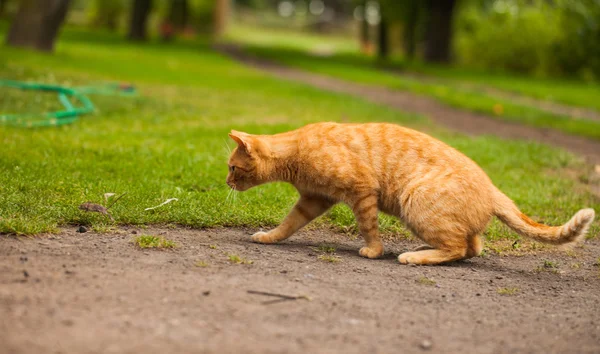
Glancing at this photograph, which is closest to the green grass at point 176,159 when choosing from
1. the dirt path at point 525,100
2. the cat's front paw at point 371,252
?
the cat's front paw at point 371,252

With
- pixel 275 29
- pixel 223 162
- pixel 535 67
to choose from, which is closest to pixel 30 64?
pixel 223 162

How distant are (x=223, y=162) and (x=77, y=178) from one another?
211 centimetres

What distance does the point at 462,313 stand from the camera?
4746 mm

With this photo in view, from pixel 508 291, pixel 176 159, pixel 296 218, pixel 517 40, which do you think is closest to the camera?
pixel 508 291

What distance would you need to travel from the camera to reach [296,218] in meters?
6.38

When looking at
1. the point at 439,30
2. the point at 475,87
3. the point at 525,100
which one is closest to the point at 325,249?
the point at 525,100

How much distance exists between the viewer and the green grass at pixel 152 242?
5.66m

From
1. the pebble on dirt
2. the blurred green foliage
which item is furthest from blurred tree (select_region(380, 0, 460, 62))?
the pebble on dirt

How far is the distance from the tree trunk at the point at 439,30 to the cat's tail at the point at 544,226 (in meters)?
27.0

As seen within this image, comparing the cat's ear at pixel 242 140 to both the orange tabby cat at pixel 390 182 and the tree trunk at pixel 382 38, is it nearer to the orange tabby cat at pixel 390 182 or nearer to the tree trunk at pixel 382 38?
the orange tabby cat at pixel 390 182

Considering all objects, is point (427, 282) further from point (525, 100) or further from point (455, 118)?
point (525, 100)

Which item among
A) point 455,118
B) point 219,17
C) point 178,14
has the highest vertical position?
point 178,14

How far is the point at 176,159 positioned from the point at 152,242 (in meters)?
3.57

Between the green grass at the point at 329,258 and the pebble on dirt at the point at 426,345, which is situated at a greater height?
the pebble on dirt at the point at 426,345
